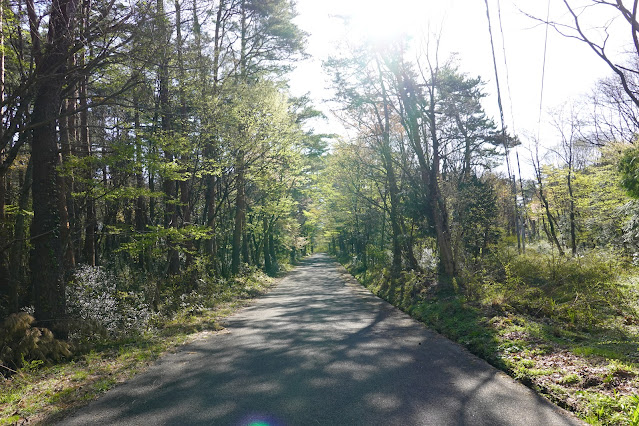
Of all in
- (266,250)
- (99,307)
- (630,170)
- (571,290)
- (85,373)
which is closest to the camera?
(85,373)

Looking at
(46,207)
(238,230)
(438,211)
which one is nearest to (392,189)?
(438,211)

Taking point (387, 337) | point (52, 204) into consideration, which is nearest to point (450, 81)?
point (387, 337)

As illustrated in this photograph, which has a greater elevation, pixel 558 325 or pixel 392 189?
pixel 392 189

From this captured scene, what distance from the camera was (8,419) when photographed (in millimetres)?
4254

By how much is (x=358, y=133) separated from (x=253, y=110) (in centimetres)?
699

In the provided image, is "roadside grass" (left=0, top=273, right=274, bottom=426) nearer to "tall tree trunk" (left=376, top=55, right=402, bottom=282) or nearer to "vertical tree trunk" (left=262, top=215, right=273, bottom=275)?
"tall tree trunk" (left=376, top=55, right=402, bottom=282)

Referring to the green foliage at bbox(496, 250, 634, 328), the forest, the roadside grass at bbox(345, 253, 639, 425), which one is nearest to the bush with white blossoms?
the forest

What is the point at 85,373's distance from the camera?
5891 millimetres

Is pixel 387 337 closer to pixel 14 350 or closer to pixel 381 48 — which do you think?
pixel 14 350

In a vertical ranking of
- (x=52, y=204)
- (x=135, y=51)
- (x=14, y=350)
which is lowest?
(x=14, y=350)

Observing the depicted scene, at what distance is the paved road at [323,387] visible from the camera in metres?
4.20

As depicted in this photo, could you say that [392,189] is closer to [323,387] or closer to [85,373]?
[323,387]

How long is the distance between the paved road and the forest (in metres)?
0.61

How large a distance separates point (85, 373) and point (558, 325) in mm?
8688
